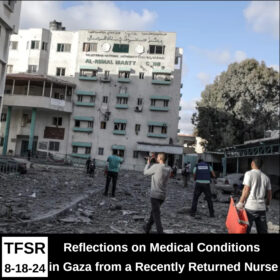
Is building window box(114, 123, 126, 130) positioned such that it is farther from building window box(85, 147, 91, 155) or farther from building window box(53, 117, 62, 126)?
building window box(53, 117, 62, 126)

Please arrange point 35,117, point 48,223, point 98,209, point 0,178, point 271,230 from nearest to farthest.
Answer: point 48,223 → point 271,230 → point 98,209 → point 0,178 → point 35,117

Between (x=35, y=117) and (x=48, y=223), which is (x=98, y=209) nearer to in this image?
(x=48, y=223)

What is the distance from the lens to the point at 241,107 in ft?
120

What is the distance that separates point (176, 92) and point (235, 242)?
36.8 metres

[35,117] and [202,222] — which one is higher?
[35,117]

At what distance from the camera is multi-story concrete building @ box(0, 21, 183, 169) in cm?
4091

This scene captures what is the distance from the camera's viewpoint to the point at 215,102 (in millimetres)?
39000

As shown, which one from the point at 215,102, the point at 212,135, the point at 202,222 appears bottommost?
the point at 202,222

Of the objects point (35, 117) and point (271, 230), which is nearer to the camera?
point (271, 230)

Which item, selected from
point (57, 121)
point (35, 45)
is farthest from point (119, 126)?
point (35, 45)

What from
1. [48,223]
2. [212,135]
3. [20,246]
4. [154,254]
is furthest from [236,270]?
[212,135]

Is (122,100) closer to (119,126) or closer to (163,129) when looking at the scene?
(119,126)

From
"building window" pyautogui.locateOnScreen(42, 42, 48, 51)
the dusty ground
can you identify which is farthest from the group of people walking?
"building window" pyautogui.locateOnScreen(42, 42, 48, 51)

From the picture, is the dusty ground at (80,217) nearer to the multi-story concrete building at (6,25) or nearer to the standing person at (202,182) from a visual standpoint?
the standing person at (202,182)
